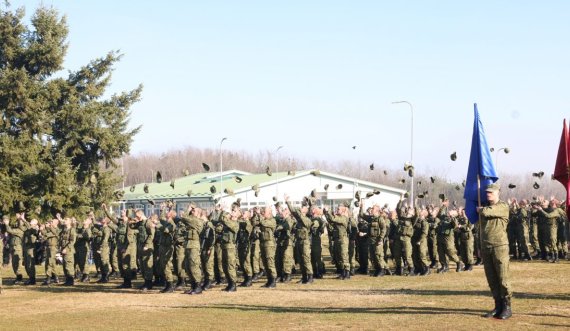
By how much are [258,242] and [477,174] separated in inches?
315

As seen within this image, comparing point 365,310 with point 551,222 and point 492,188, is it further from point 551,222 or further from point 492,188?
point 551,222

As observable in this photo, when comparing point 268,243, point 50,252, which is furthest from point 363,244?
point 50,252

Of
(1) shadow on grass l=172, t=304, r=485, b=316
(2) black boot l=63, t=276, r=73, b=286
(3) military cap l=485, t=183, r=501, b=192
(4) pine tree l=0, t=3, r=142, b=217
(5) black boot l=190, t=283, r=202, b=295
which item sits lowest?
(1) shadow on grass l=172, t=304, r=485, b=316

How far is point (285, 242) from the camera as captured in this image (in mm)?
19859

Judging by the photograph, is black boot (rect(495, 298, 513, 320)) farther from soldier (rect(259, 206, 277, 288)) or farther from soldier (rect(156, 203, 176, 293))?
soldier (rect(156, 203, 176, 293))

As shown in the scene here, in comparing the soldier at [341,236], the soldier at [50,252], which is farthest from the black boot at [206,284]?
the soldier at [50,252]

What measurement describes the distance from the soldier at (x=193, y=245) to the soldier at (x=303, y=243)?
Answer: 2608 mm

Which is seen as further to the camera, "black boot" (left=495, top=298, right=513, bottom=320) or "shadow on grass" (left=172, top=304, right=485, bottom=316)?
"shadow on grass" (left=172, top=304, right=485, bottom=316)

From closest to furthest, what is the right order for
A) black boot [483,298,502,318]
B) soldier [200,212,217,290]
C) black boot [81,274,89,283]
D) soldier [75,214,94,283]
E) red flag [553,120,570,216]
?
black boot [483,298,502,318], red flag [553,120,570,216], soldier [200,212,217,290], soldier [75,214,94,283], black boot [81,274,89,283]

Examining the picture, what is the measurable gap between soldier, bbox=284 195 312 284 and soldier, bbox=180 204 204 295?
8.56 feet

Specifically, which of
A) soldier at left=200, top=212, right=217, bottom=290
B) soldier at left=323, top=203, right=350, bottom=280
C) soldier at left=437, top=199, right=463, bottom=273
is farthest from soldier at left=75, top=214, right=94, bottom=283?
soldier at left=437, top=199, right=463, bottom=273

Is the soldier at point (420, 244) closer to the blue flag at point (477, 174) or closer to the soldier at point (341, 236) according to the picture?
the soldier at point (341, 236)

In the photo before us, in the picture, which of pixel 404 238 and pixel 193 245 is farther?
pixel 404 238

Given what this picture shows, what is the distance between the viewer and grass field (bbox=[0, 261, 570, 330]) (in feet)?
41.9
